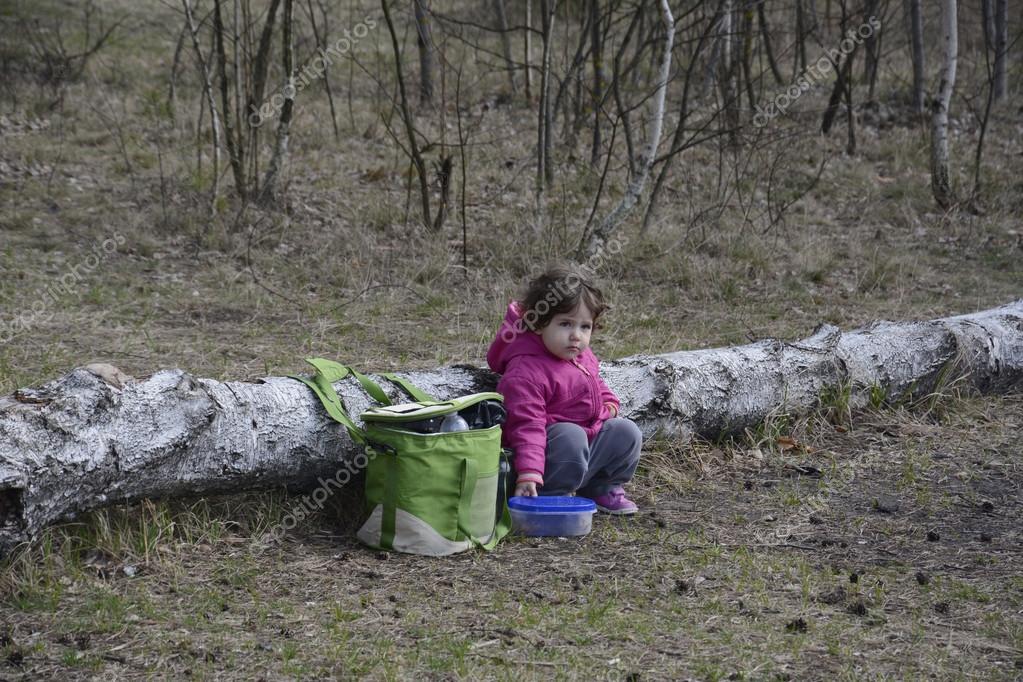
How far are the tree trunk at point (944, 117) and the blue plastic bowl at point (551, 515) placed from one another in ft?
26.1

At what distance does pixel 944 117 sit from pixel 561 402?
788 cm

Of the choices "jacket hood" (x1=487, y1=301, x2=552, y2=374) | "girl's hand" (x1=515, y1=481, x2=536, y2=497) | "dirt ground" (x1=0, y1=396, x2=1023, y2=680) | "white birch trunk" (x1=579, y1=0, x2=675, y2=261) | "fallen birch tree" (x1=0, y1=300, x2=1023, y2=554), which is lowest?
"dirt ground" (x1=0, y1=396, x2=1023, y2=680)

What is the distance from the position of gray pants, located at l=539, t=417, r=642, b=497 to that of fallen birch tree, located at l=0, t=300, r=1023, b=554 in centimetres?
44

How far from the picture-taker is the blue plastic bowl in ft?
12.6

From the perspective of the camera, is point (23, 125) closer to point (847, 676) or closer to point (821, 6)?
point (847, 676)

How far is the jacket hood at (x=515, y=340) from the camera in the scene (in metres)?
4.16

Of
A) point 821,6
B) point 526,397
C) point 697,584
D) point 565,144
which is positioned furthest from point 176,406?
point 821,6

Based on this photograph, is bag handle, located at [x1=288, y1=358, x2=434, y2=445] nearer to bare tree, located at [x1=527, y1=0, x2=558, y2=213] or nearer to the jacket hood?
the jacket hood

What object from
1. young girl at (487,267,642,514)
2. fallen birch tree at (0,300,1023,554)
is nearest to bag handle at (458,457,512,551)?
young girl at (487,267,642,514)

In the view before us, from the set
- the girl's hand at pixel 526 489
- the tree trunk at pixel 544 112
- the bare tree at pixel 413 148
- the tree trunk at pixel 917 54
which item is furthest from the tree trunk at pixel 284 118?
the tree trunk at pixel 917 54

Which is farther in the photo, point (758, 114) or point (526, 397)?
point (758, 114)

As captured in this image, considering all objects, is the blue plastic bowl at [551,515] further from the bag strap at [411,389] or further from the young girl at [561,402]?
the bag strap at [411,389]

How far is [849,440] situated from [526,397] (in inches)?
80.4

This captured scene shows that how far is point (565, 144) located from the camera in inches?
444
